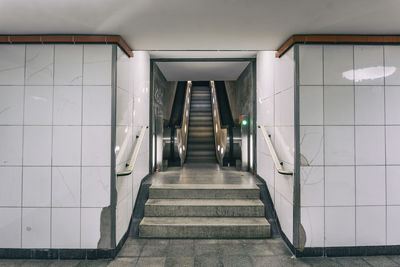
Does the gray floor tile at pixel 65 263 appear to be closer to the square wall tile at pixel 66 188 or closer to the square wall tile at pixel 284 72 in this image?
the square wall tile at pixel 66 188

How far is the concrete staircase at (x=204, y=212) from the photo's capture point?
3.10m

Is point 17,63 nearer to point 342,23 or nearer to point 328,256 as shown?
point 342,23

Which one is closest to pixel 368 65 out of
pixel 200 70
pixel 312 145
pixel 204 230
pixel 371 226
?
pixel 312 145

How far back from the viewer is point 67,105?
8.82 ft

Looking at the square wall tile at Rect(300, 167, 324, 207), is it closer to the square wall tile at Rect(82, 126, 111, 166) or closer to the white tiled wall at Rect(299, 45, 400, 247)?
the white tiled wall at Rect(299, 45, 400, 247)

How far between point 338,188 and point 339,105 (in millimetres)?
1036

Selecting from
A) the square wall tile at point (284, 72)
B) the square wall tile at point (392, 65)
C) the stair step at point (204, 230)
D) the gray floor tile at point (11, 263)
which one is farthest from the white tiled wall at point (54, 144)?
the square wall tile at point (392, 65)

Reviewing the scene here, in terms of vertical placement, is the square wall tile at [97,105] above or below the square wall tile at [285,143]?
above

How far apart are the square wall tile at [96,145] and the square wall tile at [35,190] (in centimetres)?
55

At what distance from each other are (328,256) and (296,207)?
72 cm

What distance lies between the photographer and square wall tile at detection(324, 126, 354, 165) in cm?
270

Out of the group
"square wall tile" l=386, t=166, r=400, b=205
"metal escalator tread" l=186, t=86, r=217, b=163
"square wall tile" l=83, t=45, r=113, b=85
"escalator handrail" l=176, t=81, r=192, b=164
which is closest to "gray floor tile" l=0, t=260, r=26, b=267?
"square wall tile" l=83, t=45, r=113, b=85

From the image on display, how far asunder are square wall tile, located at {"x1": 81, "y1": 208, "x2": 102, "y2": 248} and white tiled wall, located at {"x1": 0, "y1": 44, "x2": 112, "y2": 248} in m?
0.01

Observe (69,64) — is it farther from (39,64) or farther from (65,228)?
(65,228)
